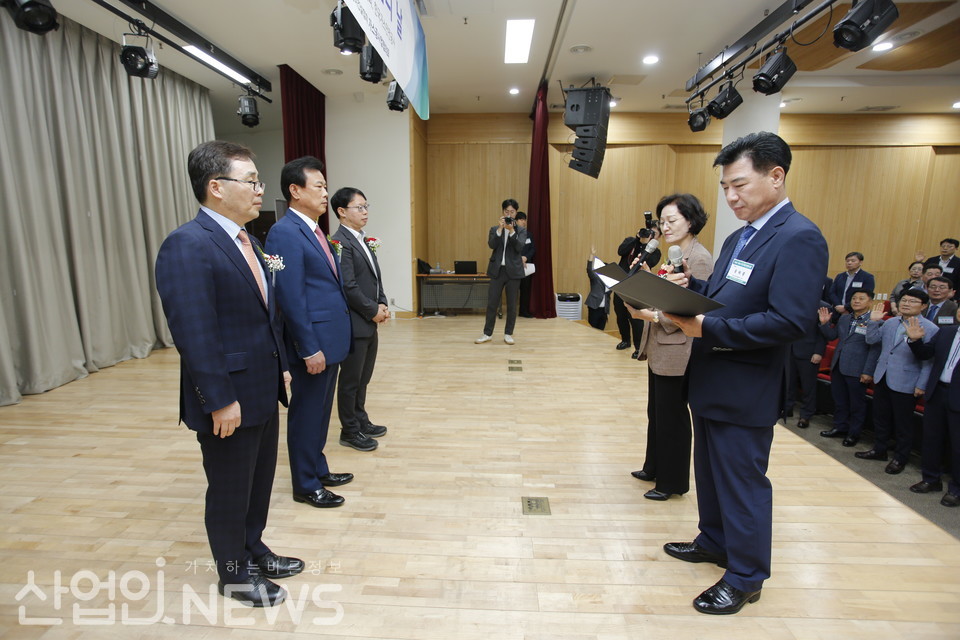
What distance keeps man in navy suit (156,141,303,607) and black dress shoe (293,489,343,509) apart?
565 millimetres

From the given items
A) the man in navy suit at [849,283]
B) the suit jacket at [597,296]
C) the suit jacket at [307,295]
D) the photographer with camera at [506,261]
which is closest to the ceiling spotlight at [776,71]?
the man in navy suit at [849,283]

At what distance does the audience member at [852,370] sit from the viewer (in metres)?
3.81

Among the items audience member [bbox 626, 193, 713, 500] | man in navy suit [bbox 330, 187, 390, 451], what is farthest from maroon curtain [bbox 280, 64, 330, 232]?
audience member [bbox 626, 193, 713, 500]

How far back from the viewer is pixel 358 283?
2.84 metres

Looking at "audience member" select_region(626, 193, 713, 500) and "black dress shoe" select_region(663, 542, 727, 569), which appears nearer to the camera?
"black dress shoe" select_region(663, 542, 727, 569)

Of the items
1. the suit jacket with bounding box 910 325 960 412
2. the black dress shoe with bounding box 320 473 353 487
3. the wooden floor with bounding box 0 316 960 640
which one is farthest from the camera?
the suit jacket with bounding box 910 325 960 412

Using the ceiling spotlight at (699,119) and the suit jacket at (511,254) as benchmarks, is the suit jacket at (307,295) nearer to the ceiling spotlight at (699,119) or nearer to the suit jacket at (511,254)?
the suit jacket at (511,254)

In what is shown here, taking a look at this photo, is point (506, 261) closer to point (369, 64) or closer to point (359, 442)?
point (369, 64)

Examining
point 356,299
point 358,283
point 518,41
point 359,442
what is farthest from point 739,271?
point 518,41

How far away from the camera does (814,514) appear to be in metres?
2.30

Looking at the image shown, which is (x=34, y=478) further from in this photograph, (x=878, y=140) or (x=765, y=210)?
(x=878, y=140)

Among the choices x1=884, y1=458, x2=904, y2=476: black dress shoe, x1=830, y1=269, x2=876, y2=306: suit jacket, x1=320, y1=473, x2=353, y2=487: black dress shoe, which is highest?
x1=830, y1=269, x2=876, y2=306: suit jacket

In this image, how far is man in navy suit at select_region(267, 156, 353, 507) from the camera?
2158 millimetres

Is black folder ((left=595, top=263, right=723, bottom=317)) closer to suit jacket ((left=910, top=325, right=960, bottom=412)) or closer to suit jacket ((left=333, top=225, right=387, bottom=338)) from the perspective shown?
suit jacket ((left=333, top=225, right=387, bottom=338))
